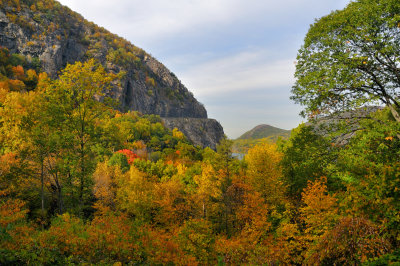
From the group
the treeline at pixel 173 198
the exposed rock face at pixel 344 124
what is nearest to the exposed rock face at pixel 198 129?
the treeline at pixel 173 198

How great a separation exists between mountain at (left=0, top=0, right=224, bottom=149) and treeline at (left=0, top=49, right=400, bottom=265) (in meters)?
57.0

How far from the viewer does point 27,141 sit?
15984 mm

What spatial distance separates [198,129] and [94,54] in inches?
3149

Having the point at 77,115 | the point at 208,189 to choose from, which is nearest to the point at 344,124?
the point at 77,115

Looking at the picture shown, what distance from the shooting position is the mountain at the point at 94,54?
10031 cm

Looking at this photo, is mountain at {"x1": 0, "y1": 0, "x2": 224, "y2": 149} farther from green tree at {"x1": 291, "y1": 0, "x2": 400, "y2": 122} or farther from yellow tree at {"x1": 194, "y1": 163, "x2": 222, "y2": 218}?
green tree at {"x1": 291, "y1": 0, "x2": 400, "y2": 122}

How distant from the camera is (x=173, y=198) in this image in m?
30.0

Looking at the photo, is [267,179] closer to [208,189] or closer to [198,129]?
[208,189]

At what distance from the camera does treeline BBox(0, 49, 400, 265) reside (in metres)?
6.54

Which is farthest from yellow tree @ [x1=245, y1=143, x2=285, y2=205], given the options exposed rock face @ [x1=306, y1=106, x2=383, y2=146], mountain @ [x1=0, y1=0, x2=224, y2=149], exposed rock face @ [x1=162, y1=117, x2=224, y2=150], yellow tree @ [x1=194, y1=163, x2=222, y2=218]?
exposed rock face @ [x1=162, y1=117, x2=224, y2=150]

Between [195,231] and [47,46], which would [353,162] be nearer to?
[195,231]

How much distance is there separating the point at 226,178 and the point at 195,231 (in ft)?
36.4

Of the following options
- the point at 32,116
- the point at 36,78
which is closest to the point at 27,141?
the point at 32,116

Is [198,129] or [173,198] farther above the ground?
[198,129]
